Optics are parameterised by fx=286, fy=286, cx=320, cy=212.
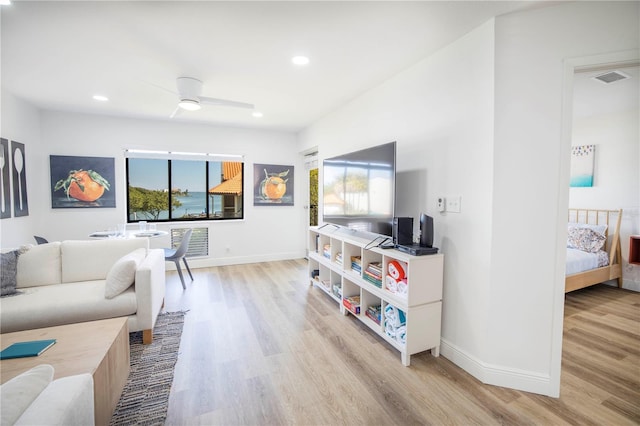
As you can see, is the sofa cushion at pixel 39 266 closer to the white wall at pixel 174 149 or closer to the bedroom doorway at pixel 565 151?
the white wall at pixel 174 149

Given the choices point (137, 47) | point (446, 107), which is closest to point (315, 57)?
point (446, 107)

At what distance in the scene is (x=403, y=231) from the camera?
2420 mm

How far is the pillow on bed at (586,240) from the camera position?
396 centimetres

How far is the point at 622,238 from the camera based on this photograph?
4012 mm

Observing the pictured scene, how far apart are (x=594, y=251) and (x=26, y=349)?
5.90m

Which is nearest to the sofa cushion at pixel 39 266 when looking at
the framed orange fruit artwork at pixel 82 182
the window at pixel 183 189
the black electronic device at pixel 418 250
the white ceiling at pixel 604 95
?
the framed orange fruit artwork at pixel 82 182

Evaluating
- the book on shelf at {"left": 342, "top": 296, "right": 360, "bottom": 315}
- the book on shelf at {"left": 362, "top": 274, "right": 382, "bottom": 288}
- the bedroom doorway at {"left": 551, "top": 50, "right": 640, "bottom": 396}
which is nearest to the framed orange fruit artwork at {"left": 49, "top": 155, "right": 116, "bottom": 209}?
the book on shelf at {"left": 342, "top": 296, "right": 360, "bottom": 315}

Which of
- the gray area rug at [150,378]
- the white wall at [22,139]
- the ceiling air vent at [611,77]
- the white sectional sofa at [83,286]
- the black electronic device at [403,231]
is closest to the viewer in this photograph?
the gray area rug at [150,378]

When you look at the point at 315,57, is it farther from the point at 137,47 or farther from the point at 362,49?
the point at 137,47

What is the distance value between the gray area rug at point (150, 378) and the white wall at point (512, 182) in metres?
2.10

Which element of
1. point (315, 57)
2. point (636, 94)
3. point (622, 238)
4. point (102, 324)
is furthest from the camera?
point (622, 238)

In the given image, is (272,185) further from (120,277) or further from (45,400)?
(45,400)

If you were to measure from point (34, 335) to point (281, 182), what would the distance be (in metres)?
4.16

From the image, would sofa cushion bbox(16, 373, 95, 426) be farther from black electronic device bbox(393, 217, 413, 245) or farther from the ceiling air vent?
the ceiling air vent
